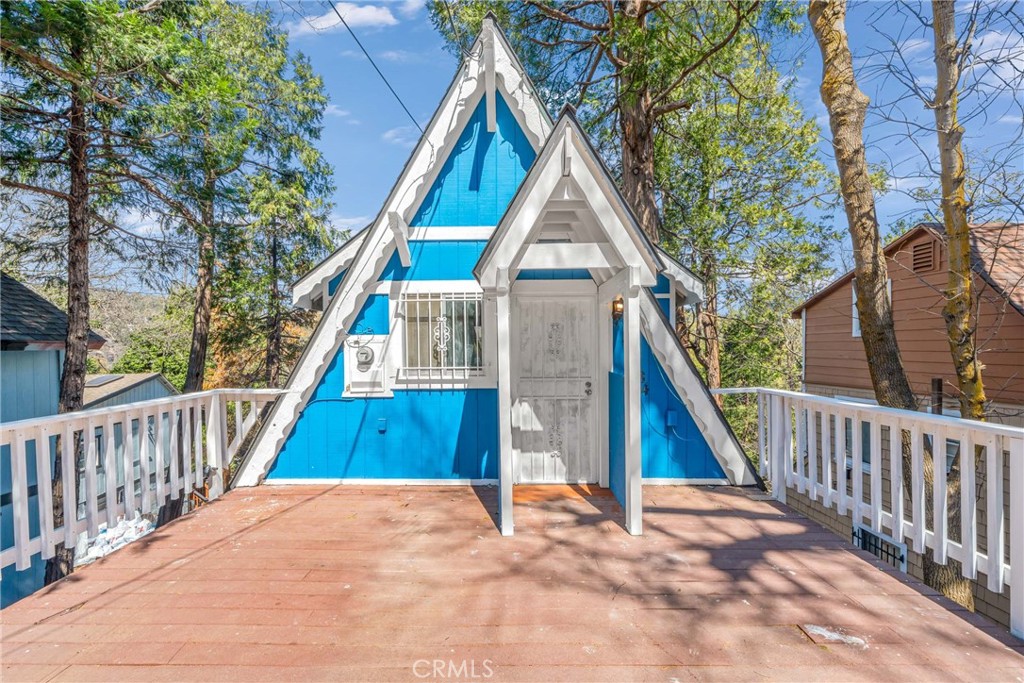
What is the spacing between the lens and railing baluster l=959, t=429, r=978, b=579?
7.47ft

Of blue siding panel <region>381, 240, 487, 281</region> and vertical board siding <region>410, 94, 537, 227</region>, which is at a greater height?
vertical board siding <region>410, 94, 537, 227</region>

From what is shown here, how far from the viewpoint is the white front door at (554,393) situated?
4.41m

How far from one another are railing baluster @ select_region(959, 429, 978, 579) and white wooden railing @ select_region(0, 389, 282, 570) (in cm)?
475

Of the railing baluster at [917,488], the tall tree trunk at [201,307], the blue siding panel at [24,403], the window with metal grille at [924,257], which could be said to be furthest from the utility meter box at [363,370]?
the window with metal grille at [924,257]

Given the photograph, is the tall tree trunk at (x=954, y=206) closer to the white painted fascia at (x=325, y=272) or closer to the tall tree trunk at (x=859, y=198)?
the tall tree trunk at (x=859, y=198)

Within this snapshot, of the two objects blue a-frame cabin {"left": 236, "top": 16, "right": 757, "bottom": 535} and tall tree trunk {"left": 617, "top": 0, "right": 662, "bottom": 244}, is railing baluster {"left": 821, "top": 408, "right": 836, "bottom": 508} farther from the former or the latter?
tall tree trunk {"left": 617, "top": 0, "right": 662, "bottom": 244}

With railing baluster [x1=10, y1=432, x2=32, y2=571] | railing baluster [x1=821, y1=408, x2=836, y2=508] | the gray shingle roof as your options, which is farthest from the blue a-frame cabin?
the gray shingle roof

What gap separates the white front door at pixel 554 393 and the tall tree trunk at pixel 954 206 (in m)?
2.97

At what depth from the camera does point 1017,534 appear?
6.64 feet

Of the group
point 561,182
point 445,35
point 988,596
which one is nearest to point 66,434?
point 561,182

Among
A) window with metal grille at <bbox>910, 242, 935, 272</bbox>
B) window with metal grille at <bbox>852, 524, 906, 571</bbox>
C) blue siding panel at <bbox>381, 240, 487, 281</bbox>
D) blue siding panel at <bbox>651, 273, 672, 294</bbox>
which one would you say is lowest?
window with metal grille at <bbox>852, 524, 906, 571</bbox>

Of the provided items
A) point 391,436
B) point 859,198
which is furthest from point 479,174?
point 859,198

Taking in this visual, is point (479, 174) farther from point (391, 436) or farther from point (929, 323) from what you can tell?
point (929, 323)

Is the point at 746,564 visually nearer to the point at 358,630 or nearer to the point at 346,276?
the point at 358,630
